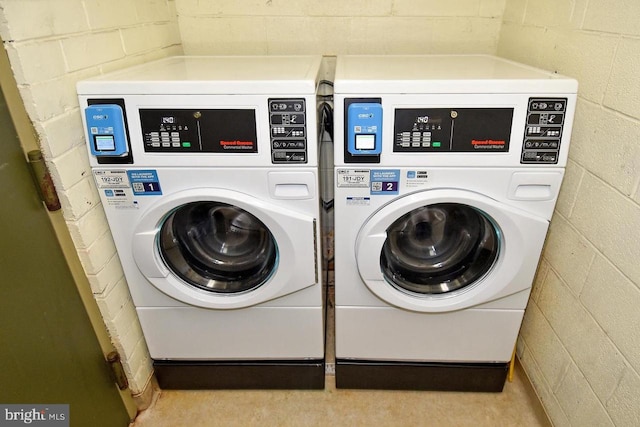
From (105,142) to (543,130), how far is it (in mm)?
1198

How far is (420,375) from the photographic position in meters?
1.58

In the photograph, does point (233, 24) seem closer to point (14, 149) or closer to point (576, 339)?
point (14, 149)

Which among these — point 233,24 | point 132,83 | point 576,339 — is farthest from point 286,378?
point 233,24

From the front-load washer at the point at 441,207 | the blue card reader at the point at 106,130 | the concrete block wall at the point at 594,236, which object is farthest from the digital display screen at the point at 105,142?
the concrete block wall at the point at 594,236

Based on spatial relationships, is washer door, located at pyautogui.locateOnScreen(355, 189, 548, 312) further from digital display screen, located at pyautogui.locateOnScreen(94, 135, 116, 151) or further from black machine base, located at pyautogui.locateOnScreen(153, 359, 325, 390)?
digital display screen, located at pyautogui.locateOnScreen(94, 135, 116, 151)

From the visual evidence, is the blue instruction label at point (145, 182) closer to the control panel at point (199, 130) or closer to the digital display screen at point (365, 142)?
the control panel at point (199, 130)

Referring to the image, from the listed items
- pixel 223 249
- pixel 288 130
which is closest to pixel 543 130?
pixel 288 130

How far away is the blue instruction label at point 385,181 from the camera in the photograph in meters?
1.19

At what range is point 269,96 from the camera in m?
1.11

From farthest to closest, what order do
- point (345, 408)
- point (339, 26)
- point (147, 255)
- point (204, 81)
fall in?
1. point (339, 26)
2. point (345, 408)
3. point (147, 255)
4. point (204, 81)

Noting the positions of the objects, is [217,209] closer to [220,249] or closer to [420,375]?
[220,249]

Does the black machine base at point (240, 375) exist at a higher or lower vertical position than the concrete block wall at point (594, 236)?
lower

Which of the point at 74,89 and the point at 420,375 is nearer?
the point at 74,89

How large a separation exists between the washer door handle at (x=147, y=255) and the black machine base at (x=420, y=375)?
0.74 meters
